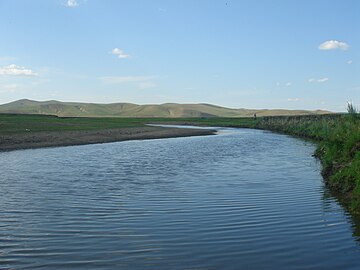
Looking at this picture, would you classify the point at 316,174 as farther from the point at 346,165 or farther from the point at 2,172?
the point at 2,172

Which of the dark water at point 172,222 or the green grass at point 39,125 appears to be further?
the green grass at point 39,125

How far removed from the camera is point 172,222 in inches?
395

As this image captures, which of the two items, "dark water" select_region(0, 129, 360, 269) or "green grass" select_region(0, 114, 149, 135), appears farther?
"green grass" select_region(0, 114, 149, 135)

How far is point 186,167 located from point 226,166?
2112mm

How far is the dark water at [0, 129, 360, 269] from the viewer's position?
24.4 ft

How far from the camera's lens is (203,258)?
7.48 m

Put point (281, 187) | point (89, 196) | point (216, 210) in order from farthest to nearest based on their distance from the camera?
1. point (281, 187)
2. point (89, 196)
3. point (216, 210)

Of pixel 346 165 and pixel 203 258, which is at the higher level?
pixel 346 165

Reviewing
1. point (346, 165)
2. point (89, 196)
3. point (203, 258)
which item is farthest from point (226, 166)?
point (203, 258)

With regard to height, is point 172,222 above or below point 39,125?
below

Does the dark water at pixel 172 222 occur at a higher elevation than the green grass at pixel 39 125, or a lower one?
lower

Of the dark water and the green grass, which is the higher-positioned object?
the green grass

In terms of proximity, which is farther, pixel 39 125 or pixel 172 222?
pixel 39 125

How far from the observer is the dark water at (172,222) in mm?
7434
